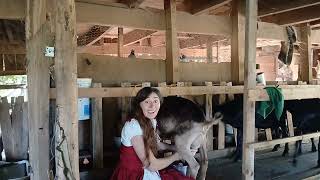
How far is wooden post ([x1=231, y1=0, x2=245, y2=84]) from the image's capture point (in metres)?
5.41

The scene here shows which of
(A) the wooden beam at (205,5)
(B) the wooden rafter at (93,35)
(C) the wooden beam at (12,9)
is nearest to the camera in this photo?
(C) the wooden beam at (12,9)

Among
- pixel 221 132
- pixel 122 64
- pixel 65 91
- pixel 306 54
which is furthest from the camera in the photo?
pixel 306 54

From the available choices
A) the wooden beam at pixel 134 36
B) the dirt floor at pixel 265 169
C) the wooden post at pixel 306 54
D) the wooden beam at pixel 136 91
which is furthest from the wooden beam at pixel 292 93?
the wooden beam at pixel 134 36

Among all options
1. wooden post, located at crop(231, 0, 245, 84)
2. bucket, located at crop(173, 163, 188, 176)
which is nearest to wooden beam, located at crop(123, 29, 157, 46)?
wooden post, located at crop(231, 0, 245, 84)

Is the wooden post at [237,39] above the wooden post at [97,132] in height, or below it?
above

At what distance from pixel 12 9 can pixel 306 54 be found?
17.3 feet

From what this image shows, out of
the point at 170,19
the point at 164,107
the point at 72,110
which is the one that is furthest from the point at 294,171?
the point at 72,110

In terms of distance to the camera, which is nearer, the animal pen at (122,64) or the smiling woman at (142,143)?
the animal pen at (122,64)

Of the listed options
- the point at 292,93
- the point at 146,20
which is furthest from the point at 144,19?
the point at 292,93

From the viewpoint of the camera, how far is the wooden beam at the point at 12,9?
362 centimetres

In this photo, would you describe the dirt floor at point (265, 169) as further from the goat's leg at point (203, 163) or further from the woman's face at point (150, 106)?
the woman's face at point (150, 106)

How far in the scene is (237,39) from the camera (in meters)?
5.42

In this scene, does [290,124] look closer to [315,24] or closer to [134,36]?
[315,24]

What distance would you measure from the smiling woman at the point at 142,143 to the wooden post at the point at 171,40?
1985mm
